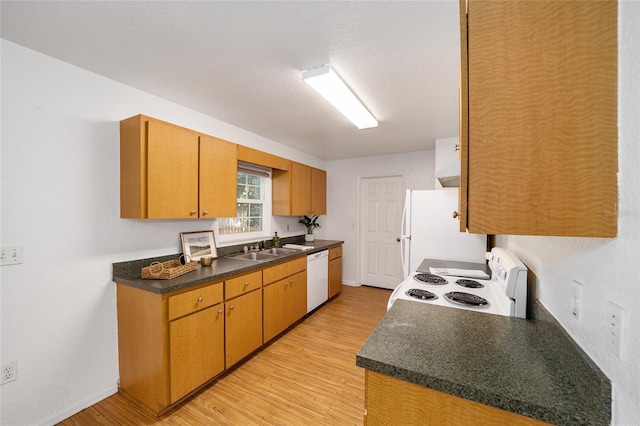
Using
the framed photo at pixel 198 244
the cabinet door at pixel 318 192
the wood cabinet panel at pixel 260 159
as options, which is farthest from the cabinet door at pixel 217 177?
the cabinet door at pixel 318 192

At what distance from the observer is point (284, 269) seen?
2.88 metres

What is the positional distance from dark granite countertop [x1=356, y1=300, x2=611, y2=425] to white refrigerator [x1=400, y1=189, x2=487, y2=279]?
5.06 ft

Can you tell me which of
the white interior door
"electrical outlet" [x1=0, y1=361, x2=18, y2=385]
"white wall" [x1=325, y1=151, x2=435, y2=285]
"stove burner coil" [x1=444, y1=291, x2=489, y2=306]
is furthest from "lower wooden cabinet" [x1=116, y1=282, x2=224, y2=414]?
the white interior door

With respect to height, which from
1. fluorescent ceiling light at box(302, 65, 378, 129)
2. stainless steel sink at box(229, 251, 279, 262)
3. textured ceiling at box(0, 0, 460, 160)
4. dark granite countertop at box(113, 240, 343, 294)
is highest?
textured ceiling at box(0, 0, 460, 160)

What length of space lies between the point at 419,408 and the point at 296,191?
3.17m

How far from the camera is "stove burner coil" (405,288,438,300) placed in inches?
58.1

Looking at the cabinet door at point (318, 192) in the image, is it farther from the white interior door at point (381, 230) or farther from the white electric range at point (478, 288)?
the white electric range at point (478, 288)

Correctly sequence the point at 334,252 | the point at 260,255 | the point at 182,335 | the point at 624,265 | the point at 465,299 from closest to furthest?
1. the point at 624,265
2. the point at 465,299
3. the point at 182,335
4. the point at 260,255
5. the point at 334,252

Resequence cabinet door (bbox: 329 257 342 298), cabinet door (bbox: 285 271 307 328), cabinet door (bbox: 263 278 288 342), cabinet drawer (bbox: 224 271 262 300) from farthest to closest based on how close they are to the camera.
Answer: cabinet door (bbox: 329 257 342 298)
cabinet door (bbox: 285 271 307 328)
cabinet door (bbox: 263 278 288 342)
cabinet drawer (bbox: 224 271 262 300)

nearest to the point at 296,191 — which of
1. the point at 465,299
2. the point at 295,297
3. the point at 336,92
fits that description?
the point at 295,297

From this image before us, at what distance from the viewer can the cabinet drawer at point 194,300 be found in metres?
1.76

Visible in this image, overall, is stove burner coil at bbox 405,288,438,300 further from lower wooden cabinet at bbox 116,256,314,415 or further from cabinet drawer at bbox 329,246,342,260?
cabinet drawer at bbox 329,246,342,260

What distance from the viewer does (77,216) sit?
181cm

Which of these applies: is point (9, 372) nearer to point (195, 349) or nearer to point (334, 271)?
point (195, 349)
